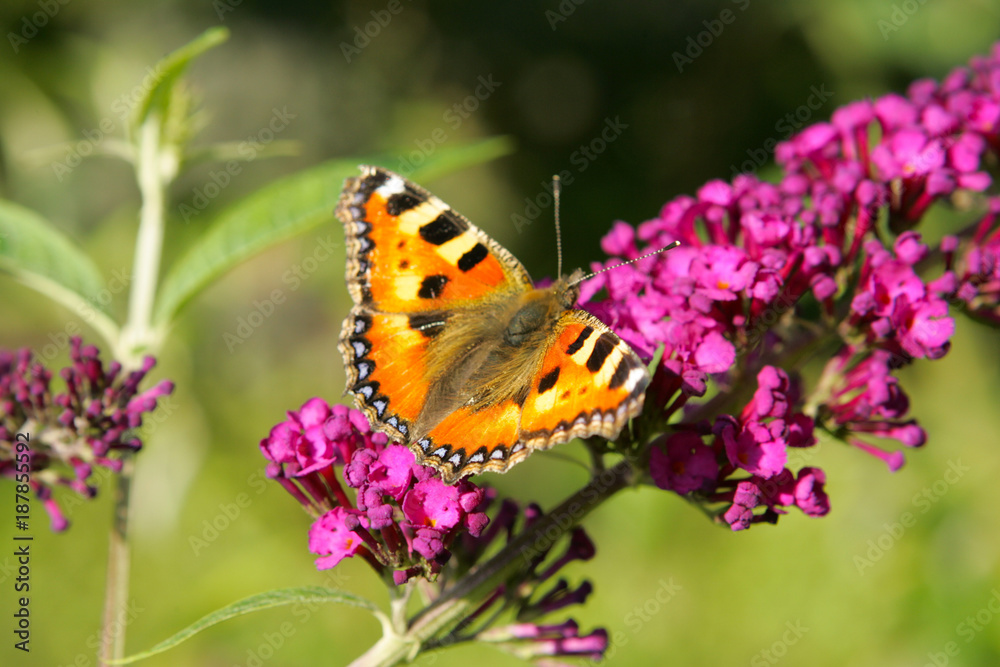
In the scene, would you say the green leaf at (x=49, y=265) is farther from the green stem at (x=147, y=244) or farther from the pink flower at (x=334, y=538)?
the pink flower at (x=334, y=538)

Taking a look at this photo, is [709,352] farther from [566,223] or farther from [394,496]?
[566,223]

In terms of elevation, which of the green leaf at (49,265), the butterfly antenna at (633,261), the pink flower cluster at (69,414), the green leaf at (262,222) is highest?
the green leaf at (49,265)

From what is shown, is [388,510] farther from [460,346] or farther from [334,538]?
[460,346]

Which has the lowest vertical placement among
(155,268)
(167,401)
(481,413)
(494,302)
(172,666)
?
(481,413)

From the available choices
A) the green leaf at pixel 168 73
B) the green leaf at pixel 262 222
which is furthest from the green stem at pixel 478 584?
the green leaf at pixel 168 73

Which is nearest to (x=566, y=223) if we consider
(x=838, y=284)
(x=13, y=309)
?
(x=13, y=309)

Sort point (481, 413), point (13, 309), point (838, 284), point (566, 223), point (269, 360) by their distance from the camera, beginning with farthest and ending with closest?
point (566, 223) < point (269, 360) < point (13, 309) < point (838, 284) < point (481, 413)
